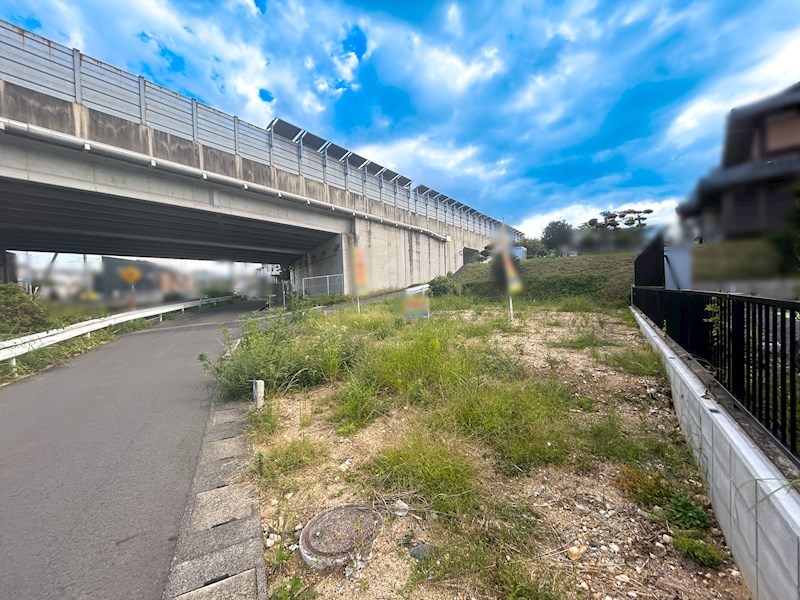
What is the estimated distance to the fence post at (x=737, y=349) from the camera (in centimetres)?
224

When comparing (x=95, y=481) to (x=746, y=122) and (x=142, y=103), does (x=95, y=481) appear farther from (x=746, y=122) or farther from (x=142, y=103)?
(x=142, y=103)

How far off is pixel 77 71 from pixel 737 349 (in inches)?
633

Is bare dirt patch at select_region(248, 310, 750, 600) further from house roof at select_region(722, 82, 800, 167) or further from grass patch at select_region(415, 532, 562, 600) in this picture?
house roof at select_region(722, 82, 800, 167)

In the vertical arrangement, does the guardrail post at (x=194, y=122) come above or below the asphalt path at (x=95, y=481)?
above

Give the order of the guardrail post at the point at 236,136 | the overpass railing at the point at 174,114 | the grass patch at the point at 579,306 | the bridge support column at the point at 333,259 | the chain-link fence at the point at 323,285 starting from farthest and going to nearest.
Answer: the chain-link fence at the point at 323,285 → the bridge support column at the point at 333,259 → the guardrail post at the point at 236,136 → the grass patch at the point at 579,306 → the overpass railing at the point at 174,114

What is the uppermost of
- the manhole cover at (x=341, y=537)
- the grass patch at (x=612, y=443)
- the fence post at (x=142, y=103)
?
the fence post at (x=142, y=103)

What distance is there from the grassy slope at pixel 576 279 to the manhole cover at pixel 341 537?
48.3 feet

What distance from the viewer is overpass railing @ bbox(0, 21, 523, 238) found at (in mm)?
9141

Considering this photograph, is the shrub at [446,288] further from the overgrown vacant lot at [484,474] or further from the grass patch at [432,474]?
the grass patch at [432,474]

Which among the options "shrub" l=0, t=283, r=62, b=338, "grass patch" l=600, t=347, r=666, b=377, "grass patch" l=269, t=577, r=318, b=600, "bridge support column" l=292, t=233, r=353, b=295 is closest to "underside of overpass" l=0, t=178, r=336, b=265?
"bridge support column" l=292, t=233, r=353, b=295

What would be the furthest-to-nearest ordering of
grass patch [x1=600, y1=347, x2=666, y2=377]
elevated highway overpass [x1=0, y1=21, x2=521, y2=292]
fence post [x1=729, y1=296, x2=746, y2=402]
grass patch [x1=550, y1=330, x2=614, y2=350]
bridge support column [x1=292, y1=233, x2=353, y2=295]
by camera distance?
bridge support column [x1=292, y1=233, x2=353, y2=295]
elevated highway overpass [x1=0, y1=21, x2=521, y2=292]
grass patch [x1=550, y1=330, x2=614, y2=350]
grass patch [x1=600, y1=347, x2=666, y2=377]
fence post [x1=729, y1=296, x2=746, y2=402]

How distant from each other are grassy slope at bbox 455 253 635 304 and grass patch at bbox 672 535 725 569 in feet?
45.7

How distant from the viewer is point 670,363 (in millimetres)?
3729

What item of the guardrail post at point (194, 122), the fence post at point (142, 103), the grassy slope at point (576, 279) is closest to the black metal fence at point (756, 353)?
the grassy slope at point (576, 279)
